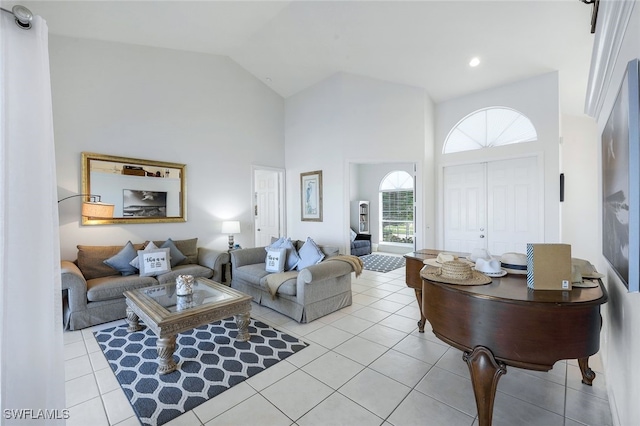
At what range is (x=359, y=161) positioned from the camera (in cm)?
527

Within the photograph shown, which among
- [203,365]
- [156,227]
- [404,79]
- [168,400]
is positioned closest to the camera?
[168,400]

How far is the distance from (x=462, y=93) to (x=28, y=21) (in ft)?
18.9

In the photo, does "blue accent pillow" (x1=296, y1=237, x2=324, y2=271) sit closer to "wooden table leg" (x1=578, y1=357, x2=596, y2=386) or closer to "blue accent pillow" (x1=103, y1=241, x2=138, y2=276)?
"blue accent pillow" (x1=103, y1=241, x2=138, y2=276)

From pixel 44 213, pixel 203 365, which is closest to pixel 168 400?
pixel 203 365

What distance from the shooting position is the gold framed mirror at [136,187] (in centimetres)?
393

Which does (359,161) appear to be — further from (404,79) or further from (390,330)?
(390,330)

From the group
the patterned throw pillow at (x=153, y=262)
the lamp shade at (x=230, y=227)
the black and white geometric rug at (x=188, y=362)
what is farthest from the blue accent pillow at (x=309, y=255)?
the patterned throw pillow at (x=153, y=262)

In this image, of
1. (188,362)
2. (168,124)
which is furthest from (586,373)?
(168,124)

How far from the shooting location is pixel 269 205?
21.7ft

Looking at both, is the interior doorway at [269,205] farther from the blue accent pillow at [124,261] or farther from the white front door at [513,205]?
the white front door at [513,205]

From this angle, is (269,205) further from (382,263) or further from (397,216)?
(397,216)

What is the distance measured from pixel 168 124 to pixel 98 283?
2.66 meters

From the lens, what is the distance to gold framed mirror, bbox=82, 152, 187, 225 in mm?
3928

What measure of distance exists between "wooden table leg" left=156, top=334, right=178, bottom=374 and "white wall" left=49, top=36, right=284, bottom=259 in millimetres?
2607
